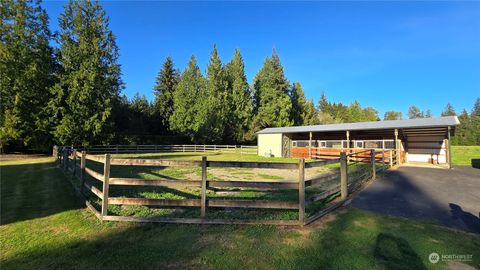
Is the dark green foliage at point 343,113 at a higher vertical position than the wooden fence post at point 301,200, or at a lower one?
higher

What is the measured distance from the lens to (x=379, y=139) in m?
18.9

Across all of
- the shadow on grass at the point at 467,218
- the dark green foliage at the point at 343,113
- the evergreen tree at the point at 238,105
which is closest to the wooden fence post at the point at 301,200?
the shadow on grass at the point at 467,218

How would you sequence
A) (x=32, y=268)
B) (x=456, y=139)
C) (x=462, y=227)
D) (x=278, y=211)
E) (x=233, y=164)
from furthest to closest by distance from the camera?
(x=456, y=139), (x=278, y=211), (x=233, y=164), (x=462, y=227), (x=32, y=268)

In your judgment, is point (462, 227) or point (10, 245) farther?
point (462, 227)

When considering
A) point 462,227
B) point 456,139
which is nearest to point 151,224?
point 462,227

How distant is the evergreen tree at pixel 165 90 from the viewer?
40812mm

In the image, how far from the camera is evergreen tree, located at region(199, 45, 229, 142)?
37.8m

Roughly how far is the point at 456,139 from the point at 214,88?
2085 inches

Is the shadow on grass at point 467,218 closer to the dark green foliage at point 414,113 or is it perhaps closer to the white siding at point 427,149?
the white siding at point 427,149

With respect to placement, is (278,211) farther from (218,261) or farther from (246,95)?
(246,95)

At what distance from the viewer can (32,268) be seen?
3.11 m

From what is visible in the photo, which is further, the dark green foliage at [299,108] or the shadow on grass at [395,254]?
the dark green foliage at [299,108]

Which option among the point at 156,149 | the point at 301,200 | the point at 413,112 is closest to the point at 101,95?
the point at 156,149

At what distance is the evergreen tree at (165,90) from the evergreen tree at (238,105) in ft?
30.5
